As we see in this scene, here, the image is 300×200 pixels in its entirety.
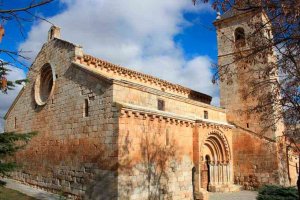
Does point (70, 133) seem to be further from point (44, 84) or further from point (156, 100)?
point (44, 84)

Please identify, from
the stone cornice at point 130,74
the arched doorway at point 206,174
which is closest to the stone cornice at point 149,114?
the stone cornice at point 130,74

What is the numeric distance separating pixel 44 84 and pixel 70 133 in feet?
16.2

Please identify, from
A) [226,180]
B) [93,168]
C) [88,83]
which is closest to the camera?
[93,168]

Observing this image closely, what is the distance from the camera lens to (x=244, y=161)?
18.4 meters

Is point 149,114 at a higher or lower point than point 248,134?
higher

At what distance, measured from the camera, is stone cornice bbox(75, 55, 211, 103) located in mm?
14258

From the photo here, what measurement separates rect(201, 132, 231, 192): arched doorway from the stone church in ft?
0.20

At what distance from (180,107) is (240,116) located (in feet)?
18.8

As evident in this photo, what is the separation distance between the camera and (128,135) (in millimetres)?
11391

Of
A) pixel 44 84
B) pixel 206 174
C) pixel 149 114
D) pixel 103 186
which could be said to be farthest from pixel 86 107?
pixel 206 174

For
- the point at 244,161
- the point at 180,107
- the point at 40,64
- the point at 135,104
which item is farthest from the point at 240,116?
the point at 40,64

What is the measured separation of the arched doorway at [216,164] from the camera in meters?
17.6

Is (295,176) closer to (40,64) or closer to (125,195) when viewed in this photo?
(125,195)

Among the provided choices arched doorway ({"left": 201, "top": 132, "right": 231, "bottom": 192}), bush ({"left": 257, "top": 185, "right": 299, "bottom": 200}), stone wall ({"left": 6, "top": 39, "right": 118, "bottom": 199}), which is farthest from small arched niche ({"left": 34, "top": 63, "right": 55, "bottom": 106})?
bush ({"left": 257, "top": 185, "right": 299, "bottom": 200})
